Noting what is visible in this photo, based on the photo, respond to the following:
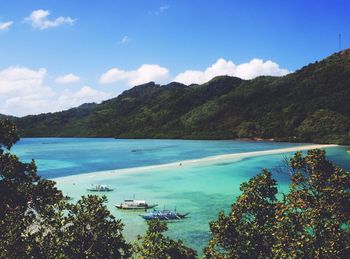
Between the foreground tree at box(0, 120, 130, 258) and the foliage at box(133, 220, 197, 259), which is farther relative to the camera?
the foliage at box(133, 220, 197, 259)

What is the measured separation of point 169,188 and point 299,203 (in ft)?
239

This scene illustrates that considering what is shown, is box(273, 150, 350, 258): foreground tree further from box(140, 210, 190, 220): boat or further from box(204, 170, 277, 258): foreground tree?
box(140, 210, 190, 220): boat

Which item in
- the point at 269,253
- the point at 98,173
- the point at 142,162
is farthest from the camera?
the point at 142,162

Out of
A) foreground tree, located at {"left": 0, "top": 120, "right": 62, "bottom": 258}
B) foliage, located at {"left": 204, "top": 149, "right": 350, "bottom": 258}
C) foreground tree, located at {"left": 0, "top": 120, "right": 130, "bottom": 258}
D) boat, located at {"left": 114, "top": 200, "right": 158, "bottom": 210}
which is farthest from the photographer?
boat, located at {"left": 114, "top": 200, "right": 158, "bottom": 210}

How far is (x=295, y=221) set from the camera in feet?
84.2

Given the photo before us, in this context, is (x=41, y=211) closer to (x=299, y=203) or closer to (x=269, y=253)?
(x=269, y=253)

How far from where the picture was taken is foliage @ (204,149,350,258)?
24.1 metres

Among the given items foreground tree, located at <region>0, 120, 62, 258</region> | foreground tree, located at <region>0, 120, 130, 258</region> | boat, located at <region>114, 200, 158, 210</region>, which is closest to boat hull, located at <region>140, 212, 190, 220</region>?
boat, located at <region>114, 200, 158, 210</region>

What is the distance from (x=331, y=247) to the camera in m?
23.3

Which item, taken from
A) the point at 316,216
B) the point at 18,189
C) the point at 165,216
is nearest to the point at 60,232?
the point at 18,189

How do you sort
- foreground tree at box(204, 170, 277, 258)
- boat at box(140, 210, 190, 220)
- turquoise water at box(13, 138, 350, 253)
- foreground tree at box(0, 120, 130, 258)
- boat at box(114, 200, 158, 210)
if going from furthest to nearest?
boat at box(114, 200, 158, 210) < boat at box(140, 210, 190, 220) < turquoise water at box(13, 138, 350, 253) < foreground tree at box(204, 170, 277, 258) < foreground tree at box(0, 120, 130, 258)

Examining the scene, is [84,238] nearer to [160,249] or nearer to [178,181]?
[160,249]

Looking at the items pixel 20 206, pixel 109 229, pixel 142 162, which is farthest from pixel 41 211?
pixel 142 162

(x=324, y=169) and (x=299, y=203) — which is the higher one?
(x=324, y=169)
